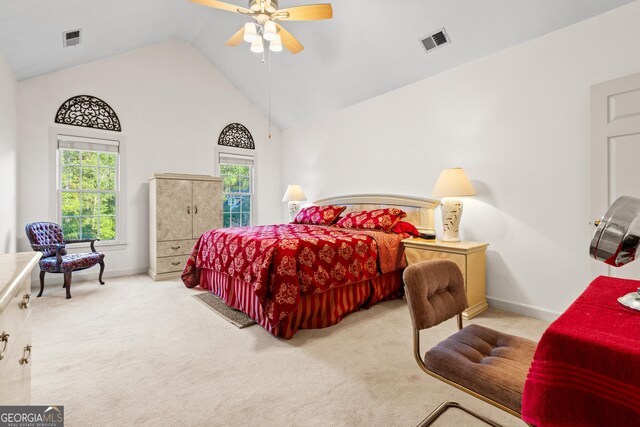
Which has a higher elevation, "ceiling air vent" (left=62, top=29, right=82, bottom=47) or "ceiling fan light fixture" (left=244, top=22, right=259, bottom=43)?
"ceiling air vent" (left=62, top=29, right=82, bottom=47)

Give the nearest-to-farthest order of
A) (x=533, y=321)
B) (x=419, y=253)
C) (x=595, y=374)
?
(x=595, y=374), (x=533, y=321), (x=419, y=253)

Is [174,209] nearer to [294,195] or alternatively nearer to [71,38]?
[294,195]

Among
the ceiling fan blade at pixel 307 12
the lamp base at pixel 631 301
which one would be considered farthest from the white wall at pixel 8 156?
the lamp base at pixel 631 301

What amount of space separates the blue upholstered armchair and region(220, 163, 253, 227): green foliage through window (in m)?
2.30

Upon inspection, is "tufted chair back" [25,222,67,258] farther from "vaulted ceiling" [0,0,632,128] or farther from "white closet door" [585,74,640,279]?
"white closet door" [585,74,640,279]

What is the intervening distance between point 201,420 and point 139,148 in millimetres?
4501

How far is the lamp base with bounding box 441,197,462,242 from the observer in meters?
3.35

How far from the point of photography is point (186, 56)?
5.36 meters

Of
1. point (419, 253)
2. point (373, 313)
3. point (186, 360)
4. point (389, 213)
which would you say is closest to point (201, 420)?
point (186, 360)

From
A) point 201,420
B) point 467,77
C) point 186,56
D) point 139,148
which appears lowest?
point 201,420

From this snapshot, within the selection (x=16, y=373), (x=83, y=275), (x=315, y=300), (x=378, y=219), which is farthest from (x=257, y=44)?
(x=83, y=275)

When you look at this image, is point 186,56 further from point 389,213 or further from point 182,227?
point 389,213

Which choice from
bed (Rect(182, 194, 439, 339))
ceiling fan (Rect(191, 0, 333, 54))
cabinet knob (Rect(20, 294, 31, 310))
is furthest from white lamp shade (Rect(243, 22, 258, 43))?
cabinet knob (Rect(20, 294, 31, 310))

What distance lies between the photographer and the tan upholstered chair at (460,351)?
1167mm
